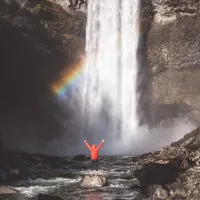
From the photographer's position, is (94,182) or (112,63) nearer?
(94,182)

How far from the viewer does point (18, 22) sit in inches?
1378

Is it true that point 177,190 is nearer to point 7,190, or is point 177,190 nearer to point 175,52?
point 7,190

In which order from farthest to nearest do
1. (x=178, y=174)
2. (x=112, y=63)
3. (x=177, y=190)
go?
(x=112, y=63)
(x=178, y=174)
(x=177, y=190)

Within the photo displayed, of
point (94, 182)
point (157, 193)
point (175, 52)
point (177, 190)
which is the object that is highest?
point (175, 52)

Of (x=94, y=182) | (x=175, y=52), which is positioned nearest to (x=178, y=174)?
(x=94, y=182)

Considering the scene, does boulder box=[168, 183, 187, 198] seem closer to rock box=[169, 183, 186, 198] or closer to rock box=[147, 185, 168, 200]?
rock box=[169, 183, 186, 198]

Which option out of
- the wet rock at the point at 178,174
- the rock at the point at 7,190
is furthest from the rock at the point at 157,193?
the rock at the point at 7,190

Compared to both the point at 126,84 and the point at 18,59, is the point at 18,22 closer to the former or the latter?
the point at 18,59

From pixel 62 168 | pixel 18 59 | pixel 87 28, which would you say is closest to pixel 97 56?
pixel 87 28

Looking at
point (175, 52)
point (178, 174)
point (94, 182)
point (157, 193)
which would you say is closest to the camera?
point (157, 193)

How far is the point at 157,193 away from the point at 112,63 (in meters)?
28.1

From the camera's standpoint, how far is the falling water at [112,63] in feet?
128

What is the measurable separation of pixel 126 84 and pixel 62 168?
1944 centimetres

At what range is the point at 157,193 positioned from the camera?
13.8 metres
